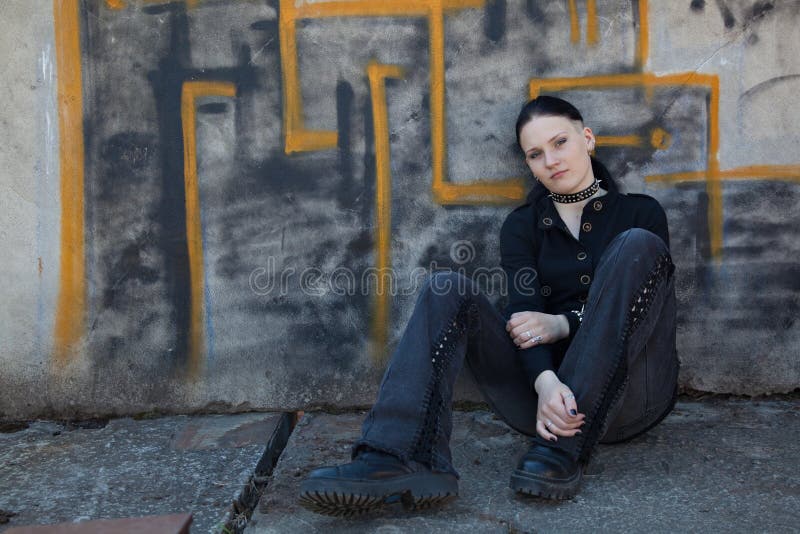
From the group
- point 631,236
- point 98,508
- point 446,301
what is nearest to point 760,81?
point 631,236

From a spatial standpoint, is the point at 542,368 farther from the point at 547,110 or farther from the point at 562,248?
the point at 547,110

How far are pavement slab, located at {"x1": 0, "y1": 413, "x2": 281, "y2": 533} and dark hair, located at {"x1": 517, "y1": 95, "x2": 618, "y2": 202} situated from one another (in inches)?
52.4

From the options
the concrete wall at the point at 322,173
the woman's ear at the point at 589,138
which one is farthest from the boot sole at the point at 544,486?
the woman's ear at the point at 589,138

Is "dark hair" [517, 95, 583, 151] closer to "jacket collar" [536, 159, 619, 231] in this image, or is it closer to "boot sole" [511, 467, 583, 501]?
"jacket collar" [536, 159, 619, 231]

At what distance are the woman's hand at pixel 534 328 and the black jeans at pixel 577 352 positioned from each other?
0.27 ft

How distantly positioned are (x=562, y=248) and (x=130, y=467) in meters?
1.53

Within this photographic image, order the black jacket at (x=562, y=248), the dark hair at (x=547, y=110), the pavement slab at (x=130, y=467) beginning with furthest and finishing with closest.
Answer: the dark hair at (x=547, y=110) < the black jacket at (x=562, y=248) < the pavement slab at (x=130, y=467)

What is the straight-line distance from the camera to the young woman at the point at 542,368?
199cm

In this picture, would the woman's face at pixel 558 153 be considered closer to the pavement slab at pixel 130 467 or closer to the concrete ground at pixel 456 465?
the concrete ground at pixel 456 465

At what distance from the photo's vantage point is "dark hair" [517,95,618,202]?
8.30 feet

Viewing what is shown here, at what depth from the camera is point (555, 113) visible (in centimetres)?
253

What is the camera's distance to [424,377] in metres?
2.03

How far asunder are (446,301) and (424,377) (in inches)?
8.6

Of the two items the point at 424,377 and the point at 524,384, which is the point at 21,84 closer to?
the point at 424,377
